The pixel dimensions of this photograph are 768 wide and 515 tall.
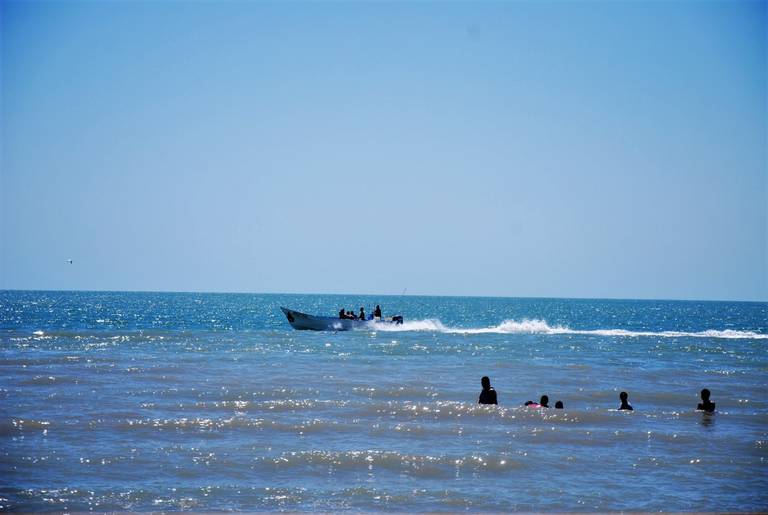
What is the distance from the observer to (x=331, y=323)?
47.5 metres

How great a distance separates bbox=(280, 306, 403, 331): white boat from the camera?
156 ft

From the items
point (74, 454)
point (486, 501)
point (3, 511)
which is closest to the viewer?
point (3, 511)

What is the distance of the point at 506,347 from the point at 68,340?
77.1 feet

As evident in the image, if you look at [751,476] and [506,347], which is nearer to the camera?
[751,476]

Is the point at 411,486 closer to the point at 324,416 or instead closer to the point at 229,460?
the point at 229,460

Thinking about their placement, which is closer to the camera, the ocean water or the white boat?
the ocean water

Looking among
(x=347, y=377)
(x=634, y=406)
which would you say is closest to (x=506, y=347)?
(x=347, y=377)

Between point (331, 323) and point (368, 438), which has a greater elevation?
point (331, 323)

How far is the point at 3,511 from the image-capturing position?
352 inches

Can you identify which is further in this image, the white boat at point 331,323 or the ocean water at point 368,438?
the white boat at point 331,323

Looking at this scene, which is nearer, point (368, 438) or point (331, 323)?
point (368, 438)

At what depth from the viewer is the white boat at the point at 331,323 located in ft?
156

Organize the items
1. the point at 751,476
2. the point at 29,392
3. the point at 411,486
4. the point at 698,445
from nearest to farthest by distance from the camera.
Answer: the point at 411,486, the point at 751,476, the point at 698,445, the point at 29,392

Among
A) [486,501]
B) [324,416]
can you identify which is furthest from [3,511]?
[324,416]
